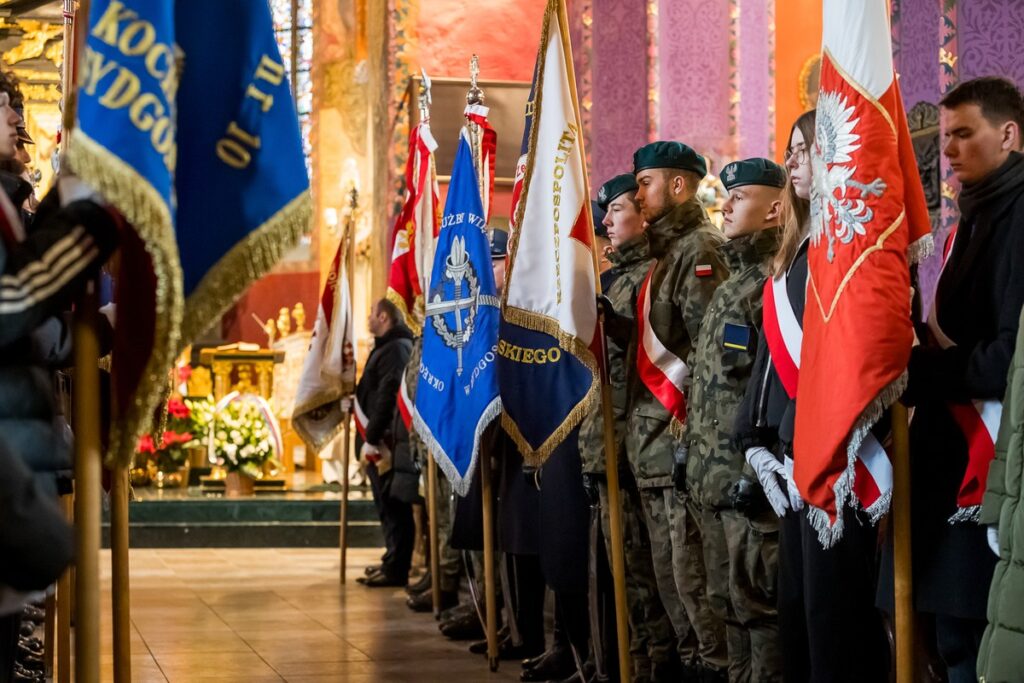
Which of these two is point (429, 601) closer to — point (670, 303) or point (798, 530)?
point (670, 303)

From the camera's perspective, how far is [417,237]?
8273 mm

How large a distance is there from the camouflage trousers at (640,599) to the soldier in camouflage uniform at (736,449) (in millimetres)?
710

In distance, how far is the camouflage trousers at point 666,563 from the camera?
5.14m

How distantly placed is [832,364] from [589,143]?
6.88 meters

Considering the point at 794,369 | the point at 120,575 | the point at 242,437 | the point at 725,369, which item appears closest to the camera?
the point at 120,575

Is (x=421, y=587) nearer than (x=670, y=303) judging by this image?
No

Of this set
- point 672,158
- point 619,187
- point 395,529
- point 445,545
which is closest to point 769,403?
point 672,158

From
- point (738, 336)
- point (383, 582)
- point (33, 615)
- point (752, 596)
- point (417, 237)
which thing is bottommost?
point (383, 582)

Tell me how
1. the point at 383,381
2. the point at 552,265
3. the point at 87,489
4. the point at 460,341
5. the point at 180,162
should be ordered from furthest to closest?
the point at 383,381, the point at 460,341, the point at 552,265, the point at 180,162, the point at 87,489

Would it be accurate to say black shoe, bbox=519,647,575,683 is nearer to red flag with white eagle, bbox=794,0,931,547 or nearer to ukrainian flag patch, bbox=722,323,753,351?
ukrainian flag patch, bbox=722,323,753,351

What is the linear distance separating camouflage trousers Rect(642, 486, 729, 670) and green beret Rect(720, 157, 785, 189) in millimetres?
1079

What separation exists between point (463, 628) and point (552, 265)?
260 cm

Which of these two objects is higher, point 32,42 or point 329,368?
point 32,42

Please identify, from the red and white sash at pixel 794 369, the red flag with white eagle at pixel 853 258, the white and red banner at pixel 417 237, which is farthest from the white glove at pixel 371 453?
the red flag with white eagle at pixel 853 258
